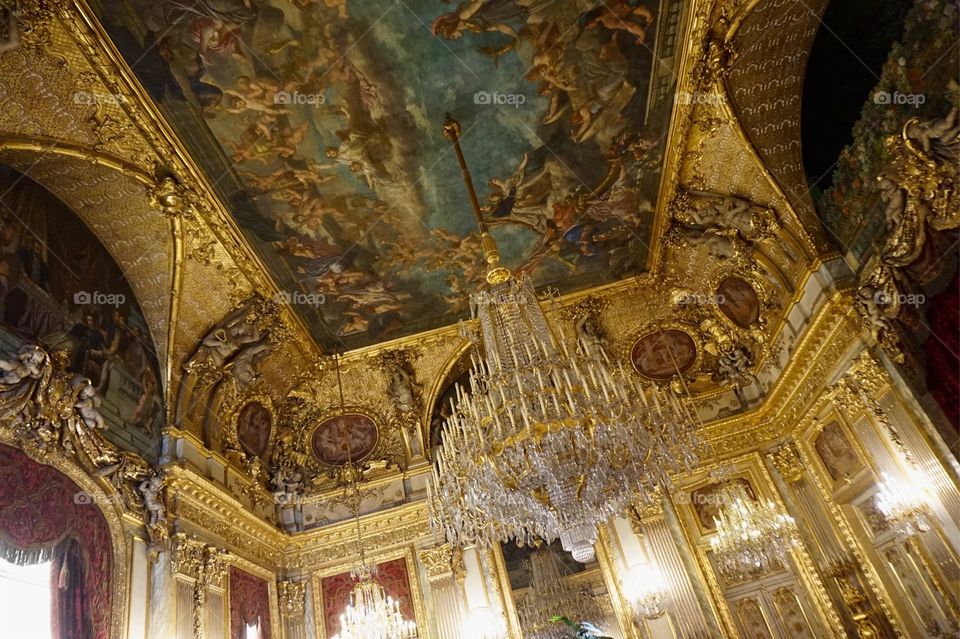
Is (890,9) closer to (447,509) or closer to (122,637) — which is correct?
(447,509)

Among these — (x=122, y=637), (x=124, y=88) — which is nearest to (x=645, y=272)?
(x=124, y=88)

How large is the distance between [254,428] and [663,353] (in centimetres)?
862

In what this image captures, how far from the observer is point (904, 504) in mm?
8469

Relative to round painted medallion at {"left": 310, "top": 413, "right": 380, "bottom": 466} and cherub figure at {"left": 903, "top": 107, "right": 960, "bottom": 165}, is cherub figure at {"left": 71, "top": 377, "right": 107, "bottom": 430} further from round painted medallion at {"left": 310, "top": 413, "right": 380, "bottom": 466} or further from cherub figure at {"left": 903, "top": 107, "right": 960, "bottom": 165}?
cherub figure at {"left": 903, "top": 107, "right": 960, "bottom": 165}

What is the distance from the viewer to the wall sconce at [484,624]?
10.7m

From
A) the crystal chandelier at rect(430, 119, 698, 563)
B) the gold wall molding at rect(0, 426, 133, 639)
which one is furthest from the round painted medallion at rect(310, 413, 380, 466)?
the gold wall molding at rect(0, 426, 133, 639)

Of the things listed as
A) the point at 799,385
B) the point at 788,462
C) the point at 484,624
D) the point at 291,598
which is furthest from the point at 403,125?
the point at 788,462

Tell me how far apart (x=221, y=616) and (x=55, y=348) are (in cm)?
466

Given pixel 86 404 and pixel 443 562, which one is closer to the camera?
pixel 86 404

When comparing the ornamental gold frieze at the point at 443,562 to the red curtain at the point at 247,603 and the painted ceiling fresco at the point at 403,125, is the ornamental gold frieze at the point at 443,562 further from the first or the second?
the painted ceiling fresco at the point at 403,125

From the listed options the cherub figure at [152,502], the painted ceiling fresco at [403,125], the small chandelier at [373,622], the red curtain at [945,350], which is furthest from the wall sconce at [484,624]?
the red curtain at [945,350]

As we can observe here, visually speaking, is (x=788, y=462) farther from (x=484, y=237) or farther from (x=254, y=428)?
(x=254, y=428)

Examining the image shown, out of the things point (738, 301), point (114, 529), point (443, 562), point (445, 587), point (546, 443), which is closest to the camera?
point (546, 443)

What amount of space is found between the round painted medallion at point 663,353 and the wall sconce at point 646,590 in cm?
398
